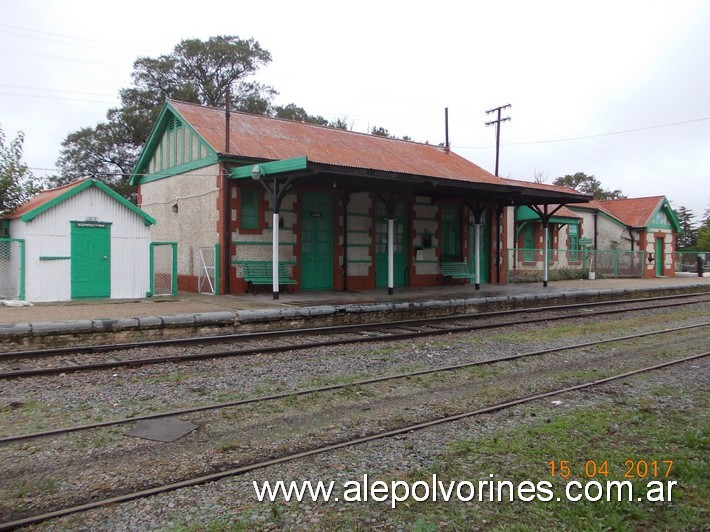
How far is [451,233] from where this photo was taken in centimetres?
2191

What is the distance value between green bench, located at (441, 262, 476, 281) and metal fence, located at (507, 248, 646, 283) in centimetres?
388

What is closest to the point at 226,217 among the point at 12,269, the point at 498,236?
the point at 12,269

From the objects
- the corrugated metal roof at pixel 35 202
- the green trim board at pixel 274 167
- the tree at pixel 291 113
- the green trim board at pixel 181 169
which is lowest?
the corrugated metal roof at pixel 35 202

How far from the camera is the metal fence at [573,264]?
1022 inches

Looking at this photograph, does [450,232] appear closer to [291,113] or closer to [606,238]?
[606,238]

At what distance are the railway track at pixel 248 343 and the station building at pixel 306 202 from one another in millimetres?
3720

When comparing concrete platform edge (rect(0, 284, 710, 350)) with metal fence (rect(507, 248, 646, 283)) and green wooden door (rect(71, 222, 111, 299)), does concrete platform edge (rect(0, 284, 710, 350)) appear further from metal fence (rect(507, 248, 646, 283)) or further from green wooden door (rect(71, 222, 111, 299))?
metal fence (rect(507, 248, 646, 283))

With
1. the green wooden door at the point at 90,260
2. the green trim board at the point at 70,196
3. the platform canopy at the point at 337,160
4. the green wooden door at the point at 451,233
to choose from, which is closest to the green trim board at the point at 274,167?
the platform canopy at the point at 337,160

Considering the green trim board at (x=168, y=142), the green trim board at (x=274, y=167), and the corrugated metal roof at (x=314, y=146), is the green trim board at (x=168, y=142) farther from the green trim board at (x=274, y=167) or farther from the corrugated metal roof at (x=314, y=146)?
the green trim board at (x=274, y=167)

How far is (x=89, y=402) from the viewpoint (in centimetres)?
615

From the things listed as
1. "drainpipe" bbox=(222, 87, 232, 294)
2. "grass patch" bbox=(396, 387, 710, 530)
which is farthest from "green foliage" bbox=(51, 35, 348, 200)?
"grass patch" bbox=(396, 387, 710, 530)

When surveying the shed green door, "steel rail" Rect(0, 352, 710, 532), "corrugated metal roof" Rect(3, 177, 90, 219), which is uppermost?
"corrugated metal roof" Rect(3, 177, 90, 219)

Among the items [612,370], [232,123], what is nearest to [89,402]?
[612,370]

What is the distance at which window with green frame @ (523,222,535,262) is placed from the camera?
88.9ft
